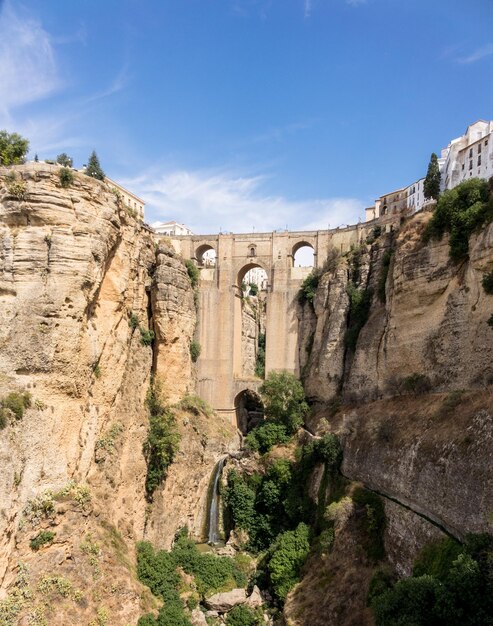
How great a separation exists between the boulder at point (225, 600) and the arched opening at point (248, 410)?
558 inches

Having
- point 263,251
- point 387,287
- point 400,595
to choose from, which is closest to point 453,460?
point 400,595

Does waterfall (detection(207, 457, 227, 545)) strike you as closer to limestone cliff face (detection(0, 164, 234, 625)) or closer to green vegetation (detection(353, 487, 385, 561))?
limestone cliff face (detection(0, 164, 234, 625))

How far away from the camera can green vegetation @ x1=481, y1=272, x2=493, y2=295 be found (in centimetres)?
1878

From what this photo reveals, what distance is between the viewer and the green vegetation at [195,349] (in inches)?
1352

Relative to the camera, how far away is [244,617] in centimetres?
2091

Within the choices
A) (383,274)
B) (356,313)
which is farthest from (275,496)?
(383,274)

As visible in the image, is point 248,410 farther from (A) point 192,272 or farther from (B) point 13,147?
(B) point 13,147

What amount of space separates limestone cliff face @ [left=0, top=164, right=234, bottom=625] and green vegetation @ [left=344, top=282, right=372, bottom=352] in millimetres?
13073

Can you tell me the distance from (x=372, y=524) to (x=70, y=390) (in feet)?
42.9

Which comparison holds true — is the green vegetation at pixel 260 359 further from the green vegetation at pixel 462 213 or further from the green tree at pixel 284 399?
the green vegetation at pixel 462 213

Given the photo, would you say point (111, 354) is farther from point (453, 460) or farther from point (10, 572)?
point (453, 460)

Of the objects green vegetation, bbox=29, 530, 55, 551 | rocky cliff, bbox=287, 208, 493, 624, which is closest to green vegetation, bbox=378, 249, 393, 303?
rocky cliff, bbox=287, 208, 493, 624

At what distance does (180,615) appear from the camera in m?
20.6

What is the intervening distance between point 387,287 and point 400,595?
16.4 metres
